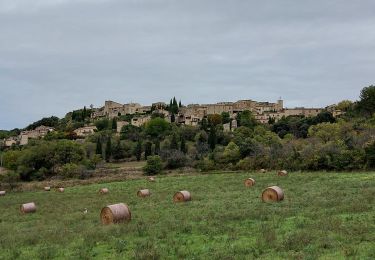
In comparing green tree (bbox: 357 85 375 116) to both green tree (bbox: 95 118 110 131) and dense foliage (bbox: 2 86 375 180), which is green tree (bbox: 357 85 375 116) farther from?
green tree (bbox: 95 118 110 131)

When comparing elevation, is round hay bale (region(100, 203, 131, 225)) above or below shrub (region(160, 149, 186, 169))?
above

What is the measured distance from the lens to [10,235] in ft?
54.2

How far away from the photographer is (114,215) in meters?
17.0

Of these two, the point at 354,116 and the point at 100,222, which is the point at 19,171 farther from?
the point at 354,116

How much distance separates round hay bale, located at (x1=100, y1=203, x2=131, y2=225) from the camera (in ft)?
55.8

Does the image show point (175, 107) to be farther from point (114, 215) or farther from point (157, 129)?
point (114, 215)

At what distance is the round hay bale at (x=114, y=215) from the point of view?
1700 cm

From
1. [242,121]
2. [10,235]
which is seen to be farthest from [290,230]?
[242,121]

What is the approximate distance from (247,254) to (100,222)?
880 centimetres

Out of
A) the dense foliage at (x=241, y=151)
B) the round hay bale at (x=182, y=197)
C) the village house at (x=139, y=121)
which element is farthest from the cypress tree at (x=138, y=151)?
the village house at (x=139, y=121)

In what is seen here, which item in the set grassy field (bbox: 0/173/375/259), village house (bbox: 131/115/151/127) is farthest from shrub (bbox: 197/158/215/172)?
village house (bbox: 131/115/151/127)

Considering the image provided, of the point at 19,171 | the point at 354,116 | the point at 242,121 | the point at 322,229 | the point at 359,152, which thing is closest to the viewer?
the point at 322,229

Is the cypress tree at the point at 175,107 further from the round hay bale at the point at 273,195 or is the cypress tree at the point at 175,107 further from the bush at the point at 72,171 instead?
the round hay bale at the point at 273,195

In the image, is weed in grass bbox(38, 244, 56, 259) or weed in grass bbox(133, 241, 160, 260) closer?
weed in grass bbox(133, 241, 160, 260)
